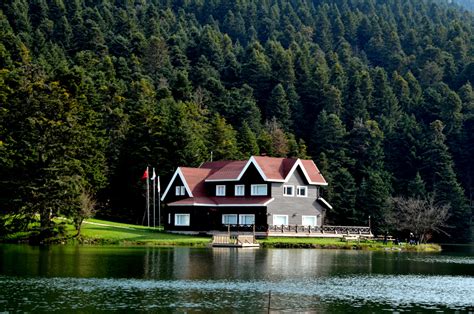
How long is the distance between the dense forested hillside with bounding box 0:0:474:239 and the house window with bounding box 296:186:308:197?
61.8 feet

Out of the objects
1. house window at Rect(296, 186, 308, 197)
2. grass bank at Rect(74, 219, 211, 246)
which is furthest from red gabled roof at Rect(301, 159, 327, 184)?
grass bank at Rect(74, 219, 211, 246)

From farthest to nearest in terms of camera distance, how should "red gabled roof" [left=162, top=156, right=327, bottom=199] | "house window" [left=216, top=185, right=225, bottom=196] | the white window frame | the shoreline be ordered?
"house window" [left=216, top=185, right=225, bottom=196] → the white window frame → "red gabled roof" [left=162, top=156, right=327, bottom=199] → the shoreline

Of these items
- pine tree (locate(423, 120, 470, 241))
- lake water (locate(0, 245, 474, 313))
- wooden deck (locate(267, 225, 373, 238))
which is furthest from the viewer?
Result: pine tree (locate(423, 120, 470, 241))

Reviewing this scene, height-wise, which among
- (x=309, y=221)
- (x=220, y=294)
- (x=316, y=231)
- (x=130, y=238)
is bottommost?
(x=220, y=294)

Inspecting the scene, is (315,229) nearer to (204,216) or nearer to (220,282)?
(204,216)

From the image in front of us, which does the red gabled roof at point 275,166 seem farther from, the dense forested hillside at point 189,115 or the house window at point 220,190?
the dense forested hillside at point 189,115

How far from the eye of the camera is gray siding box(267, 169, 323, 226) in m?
83.6

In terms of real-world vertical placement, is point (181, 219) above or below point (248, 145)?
below

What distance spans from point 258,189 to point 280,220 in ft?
13.7

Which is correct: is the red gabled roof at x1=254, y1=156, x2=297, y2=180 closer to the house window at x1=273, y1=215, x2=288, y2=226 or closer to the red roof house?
the red roof house

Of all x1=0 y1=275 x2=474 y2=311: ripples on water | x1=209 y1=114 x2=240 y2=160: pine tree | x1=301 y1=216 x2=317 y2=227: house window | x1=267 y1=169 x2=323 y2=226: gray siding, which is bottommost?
x1=0 y1=275 x2=474 y2=311: ripples on water

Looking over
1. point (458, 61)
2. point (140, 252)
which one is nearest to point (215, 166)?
point (140, 252)

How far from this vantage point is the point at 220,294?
3569cm

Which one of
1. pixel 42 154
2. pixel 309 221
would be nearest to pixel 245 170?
pixel 309 221
